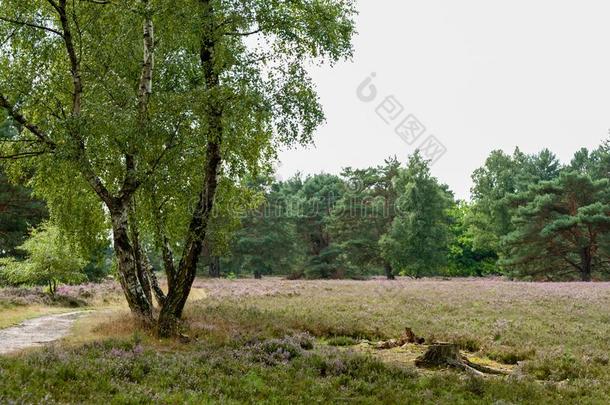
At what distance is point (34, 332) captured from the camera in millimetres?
18328

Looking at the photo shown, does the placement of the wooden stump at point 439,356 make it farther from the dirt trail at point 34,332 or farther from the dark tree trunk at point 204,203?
the dirt trail at point 34,332

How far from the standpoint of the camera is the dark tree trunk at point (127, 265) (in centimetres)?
1616

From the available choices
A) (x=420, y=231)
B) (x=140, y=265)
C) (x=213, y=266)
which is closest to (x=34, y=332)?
(x=140, y=265)

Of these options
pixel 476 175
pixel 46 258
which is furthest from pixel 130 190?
pixel 476 175

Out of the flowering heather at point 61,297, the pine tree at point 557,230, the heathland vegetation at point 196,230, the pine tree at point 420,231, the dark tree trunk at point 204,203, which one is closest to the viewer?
the heathland vegetation at point 196,230

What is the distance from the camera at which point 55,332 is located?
18203mm

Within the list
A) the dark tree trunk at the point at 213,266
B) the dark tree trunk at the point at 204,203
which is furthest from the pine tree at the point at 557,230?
the dark tree trunk at the point at 204,203

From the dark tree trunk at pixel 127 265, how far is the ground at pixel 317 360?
0.74 meters

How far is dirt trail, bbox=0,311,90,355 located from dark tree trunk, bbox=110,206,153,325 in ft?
8.50

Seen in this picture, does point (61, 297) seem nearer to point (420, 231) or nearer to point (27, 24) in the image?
point (27, 24)

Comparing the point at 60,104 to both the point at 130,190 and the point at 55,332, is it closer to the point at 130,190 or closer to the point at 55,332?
the point at 130,190

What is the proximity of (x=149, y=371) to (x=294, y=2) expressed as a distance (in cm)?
1133

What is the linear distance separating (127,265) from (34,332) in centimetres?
510

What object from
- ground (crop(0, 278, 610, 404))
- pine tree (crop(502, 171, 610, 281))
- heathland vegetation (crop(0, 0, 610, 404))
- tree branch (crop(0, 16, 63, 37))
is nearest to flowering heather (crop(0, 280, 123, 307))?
heathland vegetation (crop(0, 0, 610, 404))
